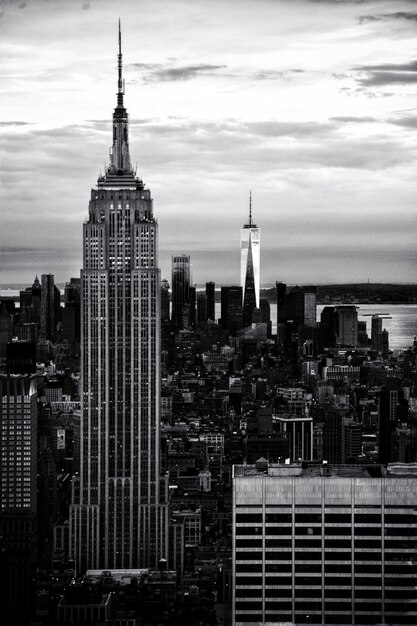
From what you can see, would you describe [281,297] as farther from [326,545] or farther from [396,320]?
[326,545]

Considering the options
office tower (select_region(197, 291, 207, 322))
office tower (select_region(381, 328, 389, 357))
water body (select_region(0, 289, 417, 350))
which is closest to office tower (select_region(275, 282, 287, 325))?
water body (select_region(0, 289, 417, 350))

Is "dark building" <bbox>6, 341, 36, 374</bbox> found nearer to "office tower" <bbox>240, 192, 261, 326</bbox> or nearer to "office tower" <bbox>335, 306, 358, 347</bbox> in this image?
"office tower" <bbox>240, 192, 261, 326</bbox>

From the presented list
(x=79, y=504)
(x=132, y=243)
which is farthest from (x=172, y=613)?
(x=132, y=243)

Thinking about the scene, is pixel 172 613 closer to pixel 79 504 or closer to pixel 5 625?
pixel 5 625

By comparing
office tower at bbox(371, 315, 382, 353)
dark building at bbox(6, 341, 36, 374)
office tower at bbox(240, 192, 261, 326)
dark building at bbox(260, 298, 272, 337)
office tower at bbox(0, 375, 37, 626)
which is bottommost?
office tower at bbox(0, 375, 37, 626)

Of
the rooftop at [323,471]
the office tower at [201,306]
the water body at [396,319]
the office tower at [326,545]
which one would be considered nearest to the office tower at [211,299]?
the office tower at [201,306]
